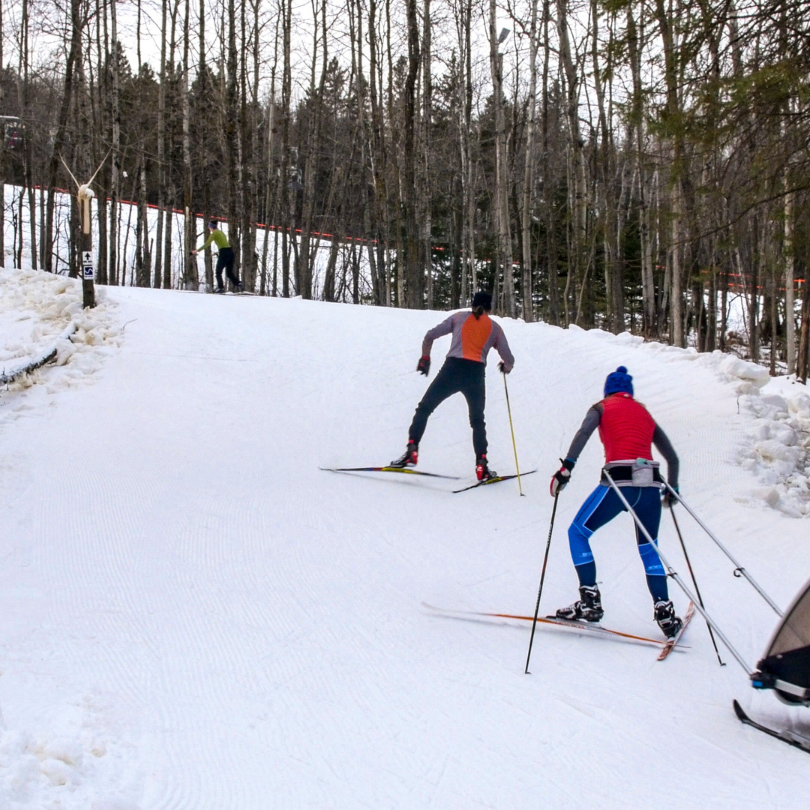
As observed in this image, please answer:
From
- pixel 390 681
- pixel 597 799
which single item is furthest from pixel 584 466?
pixel 597 799

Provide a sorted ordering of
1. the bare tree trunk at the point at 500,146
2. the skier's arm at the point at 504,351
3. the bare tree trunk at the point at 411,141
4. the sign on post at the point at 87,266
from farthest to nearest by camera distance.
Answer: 1. the bare tree trunk at the point at 500,146
2. the bare tree trunk at the point at 411,141
3. the sign on post at the point at 87,266
4. the skier's arm at the point at 504,351

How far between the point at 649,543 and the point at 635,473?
0.45 m

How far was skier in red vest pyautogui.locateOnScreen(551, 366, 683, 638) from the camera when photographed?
16.9ft

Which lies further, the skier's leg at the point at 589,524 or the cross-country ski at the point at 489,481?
the cross-country ski at the point at 489,481

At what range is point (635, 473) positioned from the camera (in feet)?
16.9

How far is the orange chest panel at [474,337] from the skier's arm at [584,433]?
9.80 feet

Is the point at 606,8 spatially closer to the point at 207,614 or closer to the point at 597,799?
the point at 207,614

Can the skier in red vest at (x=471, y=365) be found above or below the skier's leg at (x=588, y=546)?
above

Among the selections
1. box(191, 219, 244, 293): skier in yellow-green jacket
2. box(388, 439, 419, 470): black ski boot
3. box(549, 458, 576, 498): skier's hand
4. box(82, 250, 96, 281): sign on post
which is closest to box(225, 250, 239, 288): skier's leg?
box(191, 219, 244, 293): skier in yellow-green jacket

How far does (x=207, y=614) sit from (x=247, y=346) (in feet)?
25.2

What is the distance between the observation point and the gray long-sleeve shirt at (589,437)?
211 inches

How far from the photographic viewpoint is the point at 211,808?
3283 millimetres

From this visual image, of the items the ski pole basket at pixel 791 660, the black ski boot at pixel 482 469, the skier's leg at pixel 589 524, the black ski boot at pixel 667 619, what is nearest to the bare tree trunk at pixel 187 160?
the black ski boot at pixel 482 469

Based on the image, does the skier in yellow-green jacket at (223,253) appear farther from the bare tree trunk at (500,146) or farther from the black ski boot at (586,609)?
the black ski boot at (586,609)
